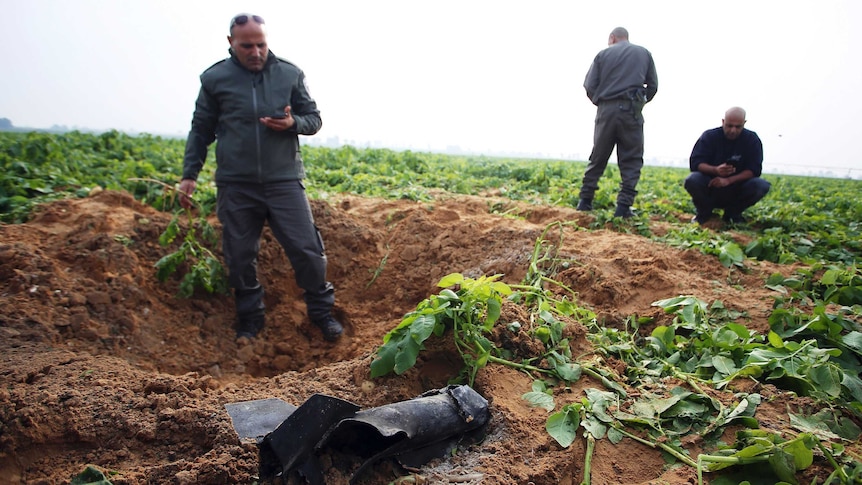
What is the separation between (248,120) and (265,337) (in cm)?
164

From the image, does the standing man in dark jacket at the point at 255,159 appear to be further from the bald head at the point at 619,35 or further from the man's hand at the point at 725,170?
the man's hand at the point at 725,170

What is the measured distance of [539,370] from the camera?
2.32 meters

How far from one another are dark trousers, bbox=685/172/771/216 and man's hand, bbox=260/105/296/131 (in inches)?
186

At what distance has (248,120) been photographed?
10.7 feet

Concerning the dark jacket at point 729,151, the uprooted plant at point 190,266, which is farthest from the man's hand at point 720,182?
the uprooted plant at point 190,266

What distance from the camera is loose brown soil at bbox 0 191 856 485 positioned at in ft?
6.03

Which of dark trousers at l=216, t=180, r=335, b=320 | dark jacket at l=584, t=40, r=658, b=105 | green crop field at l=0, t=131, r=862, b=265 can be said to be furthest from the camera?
dark jacket at l=584, t=40, r=658, b=105

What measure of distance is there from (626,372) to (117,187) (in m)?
5.76

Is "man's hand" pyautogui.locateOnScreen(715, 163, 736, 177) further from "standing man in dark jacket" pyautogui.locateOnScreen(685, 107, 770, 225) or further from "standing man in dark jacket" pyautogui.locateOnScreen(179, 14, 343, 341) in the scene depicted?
"standing man in dark jacket" pyautogui.locateOnScreen(179, 14, 343, 341)

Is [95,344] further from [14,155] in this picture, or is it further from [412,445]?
[14,155]

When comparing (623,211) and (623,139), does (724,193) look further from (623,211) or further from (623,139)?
(623,139)

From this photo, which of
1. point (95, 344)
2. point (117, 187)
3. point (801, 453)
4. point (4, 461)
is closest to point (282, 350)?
point (95, 344)

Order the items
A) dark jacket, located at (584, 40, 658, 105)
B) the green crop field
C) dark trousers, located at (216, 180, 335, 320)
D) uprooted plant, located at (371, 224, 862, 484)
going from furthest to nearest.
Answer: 1. dark jacket, located at (584, 40, 658, 105)
2. the green crop field
3. dark trousers, located at (216, 180, 335, 320)
4. uprooted plant, located at (371, 224, 862, 484)

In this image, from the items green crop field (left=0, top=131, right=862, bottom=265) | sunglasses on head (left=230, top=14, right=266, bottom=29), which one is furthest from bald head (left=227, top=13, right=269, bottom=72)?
green crop field (left=0, top=131, right=862, bottom=265)
